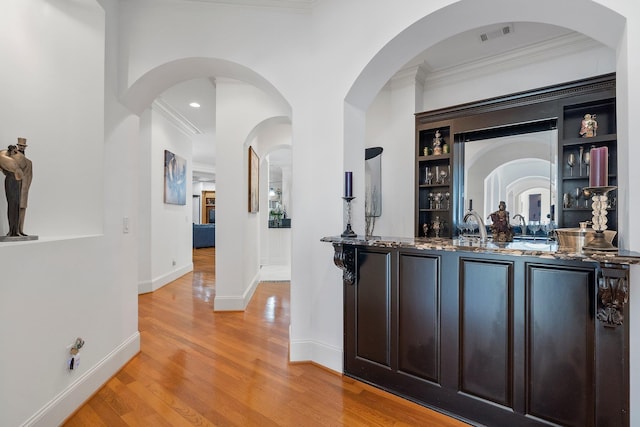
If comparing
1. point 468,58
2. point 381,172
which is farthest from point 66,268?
point 468,58

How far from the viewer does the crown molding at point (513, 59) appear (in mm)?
3107

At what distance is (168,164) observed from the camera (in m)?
5.33

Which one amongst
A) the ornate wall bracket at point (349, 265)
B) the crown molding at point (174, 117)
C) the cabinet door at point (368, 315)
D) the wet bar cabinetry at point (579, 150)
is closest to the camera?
the cabinet door at point (368, 315)

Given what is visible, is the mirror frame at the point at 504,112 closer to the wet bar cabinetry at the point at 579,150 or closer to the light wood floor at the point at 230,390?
the wet bar cabinetry at the point at 579,150

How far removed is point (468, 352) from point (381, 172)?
2796 millimetres

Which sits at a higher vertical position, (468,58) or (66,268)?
(468,58)

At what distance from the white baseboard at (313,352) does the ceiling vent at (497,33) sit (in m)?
3.43

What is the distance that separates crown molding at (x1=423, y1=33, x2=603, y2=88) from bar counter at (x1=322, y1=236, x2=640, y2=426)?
2.76m

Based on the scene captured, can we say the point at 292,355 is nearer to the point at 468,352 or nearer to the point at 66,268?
the point at 468,352

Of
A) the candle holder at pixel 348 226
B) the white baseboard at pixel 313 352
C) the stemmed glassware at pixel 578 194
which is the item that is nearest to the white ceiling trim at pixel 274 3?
the candle holder at pixel 348 226

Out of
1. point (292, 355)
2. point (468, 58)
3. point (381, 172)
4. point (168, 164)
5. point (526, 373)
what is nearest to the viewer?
point (526, 373)

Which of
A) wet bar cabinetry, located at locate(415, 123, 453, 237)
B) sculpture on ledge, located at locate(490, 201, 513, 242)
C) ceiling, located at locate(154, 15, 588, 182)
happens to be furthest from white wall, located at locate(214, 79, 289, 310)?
sculpture on ledge, located at locate(490, 201, 513, 242)

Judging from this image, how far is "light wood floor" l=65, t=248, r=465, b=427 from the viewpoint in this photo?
1727 mm

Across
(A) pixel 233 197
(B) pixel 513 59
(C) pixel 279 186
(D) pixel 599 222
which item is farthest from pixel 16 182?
(C) pixel 279 186
